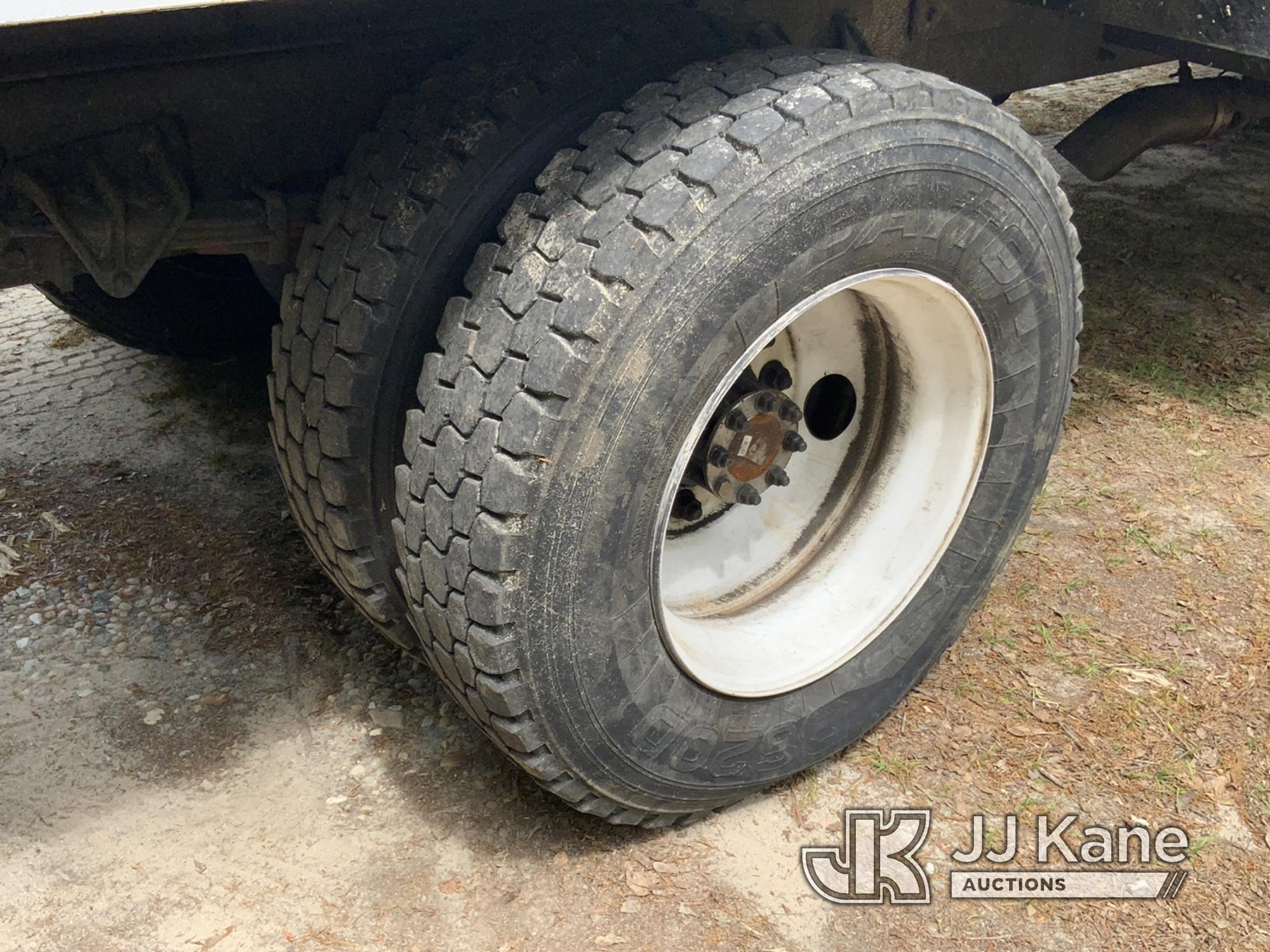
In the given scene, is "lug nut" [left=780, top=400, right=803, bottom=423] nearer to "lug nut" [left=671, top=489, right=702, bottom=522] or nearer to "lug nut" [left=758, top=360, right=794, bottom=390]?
"lug nut" [left=758, top=360, right=794, bottom=390]

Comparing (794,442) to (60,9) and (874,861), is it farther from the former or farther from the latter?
(60,9)

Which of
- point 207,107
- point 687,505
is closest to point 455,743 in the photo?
point 687,505

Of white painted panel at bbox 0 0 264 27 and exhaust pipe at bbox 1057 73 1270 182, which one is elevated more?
white painted panel at bbox 0 0 264 27

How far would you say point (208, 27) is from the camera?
1621mm

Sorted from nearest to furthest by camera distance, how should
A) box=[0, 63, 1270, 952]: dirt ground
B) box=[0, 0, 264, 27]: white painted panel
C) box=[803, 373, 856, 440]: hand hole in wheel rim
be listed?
box=[0, 0, 264, 27]: white painted panel < box=[0, 63, 1270, 952]: dirt ground < box=[803, 373, 856, 440]: hand hole in wheel rim

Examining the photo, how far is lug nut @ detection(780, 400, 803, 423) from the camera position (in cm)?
220

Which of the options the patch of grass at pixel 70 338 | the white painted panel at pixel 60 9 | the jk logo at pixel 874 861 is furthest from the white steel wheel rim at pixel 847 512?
the patch of grass at pixel 70 338

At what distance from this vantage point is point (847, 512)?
95.4 inches

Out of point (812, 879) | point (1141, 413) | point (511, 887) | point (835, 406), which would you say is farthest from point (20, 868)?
point (1141, 413)

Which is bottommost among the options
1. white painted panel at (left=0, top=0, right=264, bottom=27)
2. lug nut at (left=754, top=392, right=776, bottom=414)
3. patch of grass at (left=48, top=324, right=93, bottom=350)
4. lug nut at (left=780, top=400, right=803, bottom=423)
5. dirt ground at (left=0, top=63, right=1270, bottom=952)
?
patch of grass at (left=48, top=324, right=93, bottom=350)

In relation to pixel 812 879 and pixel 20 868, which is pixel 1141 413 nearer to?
pixel 812 879

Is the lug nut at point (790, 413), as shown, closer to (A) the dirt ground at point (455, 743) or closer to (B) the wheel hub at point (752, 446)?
(B) the wheel hub at point (752, 446)

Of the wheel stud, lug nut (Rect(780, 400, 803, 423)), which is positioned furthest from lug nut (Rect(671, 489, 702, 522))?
lug nut (Rect(780, 400, 803, 423))

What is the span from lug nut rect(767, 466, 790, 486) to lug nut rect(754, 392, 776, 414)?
0.13m
